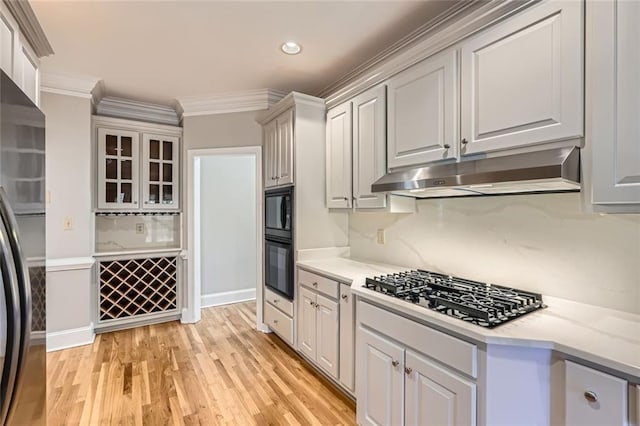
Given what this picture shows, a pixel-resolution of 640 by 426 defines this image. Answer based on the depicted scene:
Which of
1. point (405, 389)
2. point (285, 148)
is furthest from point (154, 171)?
point (405, 389)

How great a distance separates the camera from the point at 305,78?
3.12 meters

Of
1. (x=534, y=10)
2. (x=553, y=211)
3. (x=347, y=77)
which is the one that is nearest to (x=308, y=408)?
(x=553, y=211)

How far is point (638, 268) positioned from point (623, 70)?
2.70 feet

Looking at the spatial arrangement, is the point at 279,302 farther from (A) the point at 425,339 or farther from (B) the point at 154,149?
(B) the point at 154,149

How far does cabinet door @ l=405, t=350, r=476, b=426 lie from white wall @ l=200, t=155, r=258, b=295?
3388mm

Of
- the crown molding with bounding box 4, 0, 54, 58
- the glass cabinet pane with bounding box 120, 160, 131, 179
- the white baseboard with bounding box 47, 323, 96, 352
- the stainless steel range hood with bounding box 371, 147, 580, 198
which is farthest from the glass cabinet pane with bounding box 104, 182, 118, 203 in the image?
the stainless steel range hood with bounding box 371, 147, 580, 198

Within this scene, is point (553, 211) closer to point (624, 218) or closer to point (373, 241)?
point (624, 218)

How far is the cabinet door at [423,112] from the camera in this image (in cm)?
179

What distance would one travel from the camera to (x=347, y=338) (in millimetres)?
2146

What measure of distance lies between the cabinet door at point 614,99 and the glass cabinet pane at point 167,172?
3889mm

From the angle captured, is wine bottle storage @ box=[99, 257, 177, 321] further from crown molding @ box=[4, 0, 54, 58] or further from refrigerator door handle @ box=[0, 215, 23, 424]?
refrigerator door handle @ box=[0, 215, 23, 424]

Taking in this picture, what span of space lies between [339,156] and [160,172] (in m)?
2.34

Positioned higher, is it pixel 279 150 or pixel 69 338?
pixel 279 150

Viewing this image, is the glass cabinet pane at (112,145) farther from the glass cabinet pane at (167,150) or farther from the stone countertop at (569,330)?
the stone countertop at (569,330)
